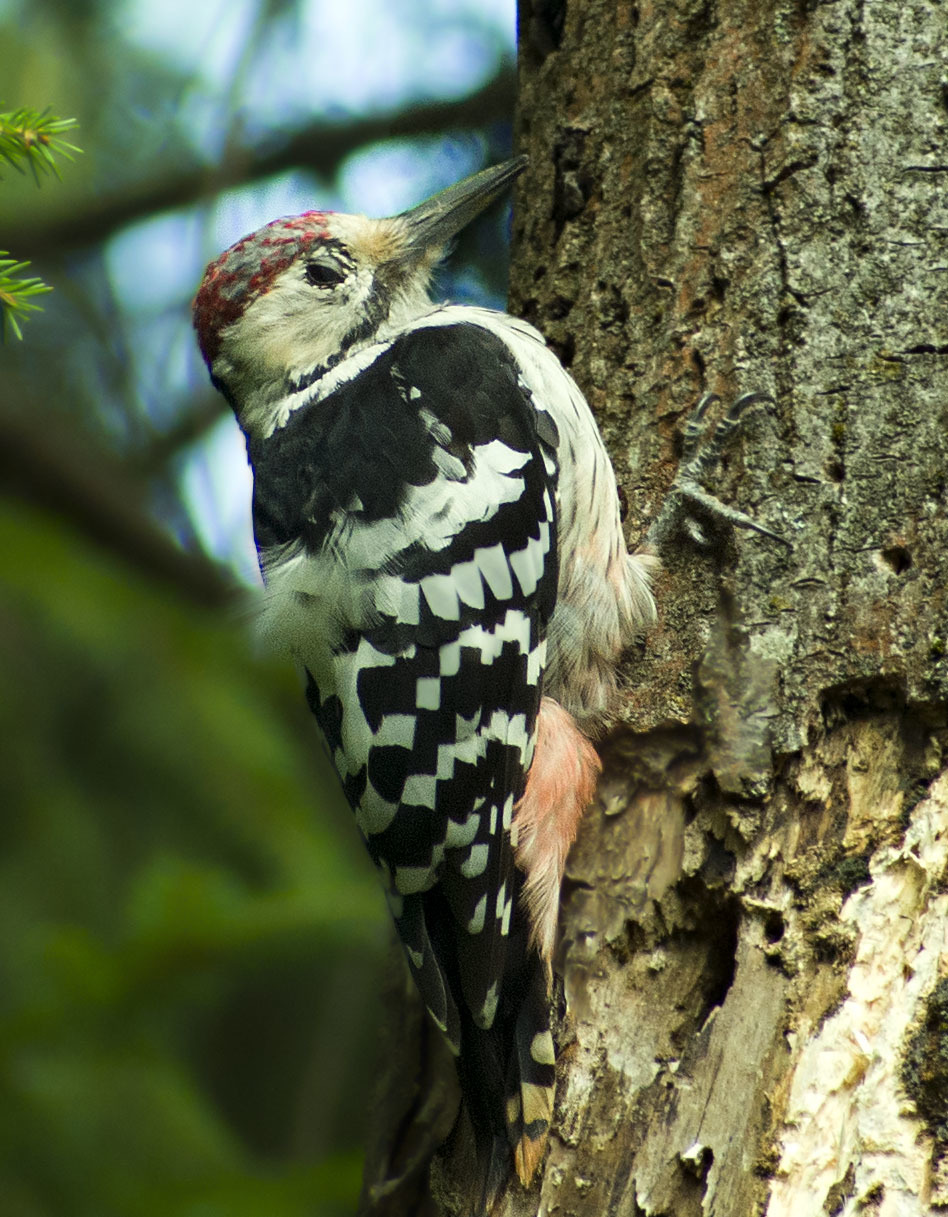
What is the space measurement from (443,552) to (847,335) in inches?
33.3

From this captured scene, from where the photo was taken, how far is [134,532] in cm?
415

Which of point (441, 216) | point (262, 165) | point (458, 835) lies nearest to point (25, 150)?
point (441, 216)

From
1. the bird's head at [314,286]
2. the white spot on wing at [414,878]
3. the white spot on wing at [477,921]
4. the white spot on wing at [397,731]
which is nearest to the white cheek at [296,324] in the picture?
the bird's head at [314,286]

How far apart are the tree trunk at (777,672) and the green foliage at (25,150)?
114cm

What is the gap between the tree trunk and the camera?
1.78 metres

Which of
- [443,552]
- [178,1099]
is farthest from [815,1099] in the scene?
[178,1099]

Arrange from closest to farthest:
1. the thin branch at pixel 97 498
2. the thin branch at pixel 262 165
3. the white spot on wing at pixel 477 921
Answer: the white spot on wing at pixel 477 921 → the thin branch at pixel 262 165 → the thin branch at pixel 97 498

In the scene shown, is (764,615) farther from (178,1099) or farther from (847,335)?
(178,1099)

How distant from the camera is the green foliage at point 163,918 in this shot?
3.13 metres

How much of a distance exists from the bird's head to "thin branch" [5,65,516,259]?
113 centimetres

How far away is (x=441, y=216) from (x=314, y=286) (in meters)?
0.37

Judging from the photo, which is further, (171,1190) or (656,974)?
(171,1190)

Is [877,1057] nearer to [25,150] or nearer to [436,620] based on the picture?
[436,620]

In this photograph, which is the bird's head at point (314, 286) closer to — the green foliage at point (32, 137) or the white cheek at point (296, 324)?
the white cheek at point (296, 324)
